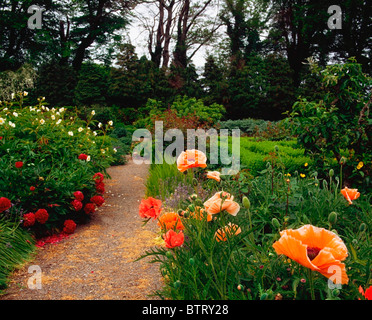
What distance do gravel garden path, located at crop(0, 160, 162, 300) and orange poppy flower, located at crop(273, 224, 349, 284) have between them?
48.8 inches

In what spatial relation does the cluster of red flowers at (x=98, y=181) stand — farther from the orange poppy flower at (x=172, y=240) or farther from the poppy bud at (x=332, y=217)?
the poppy bud at (x=332, y=217)

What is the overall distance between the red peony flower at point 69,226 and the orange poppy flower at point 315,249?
3.07 metres

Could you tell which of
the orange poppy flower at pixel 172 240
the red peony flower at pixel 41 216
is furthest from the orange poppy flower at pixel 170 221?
the red peony flower at pixel 41 216

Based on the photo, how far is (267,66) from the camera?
16219 millimetres

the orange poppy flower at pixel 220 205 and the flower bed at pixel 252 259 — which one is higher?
the orange poppy flower at pixel 220 205

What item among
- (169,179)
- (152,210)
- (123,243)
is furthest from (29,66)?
(152,210)

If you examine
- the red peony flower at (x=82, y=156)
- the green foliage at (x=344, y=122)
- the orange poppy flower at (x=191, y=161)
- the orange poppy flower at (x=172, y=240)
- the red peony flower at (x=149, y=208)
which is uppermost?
the green foliage at (x=344, y=122)

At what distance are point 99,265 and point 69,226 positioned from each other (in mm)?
893

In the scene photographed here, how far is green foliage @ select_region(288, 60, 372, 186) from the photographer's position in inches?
155

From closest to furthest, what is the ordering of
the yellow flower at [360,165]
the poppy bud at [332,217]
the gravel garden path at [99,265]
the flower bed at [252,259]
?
the flower bed at [252,259] < the poppy bud at [332,217] < the gravel garden path at [99,265] < the yellow flower at [360,165]

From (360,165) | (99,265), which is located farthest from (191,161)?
(360,165)

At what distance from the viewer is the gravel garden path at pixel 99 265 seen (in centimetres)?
247
